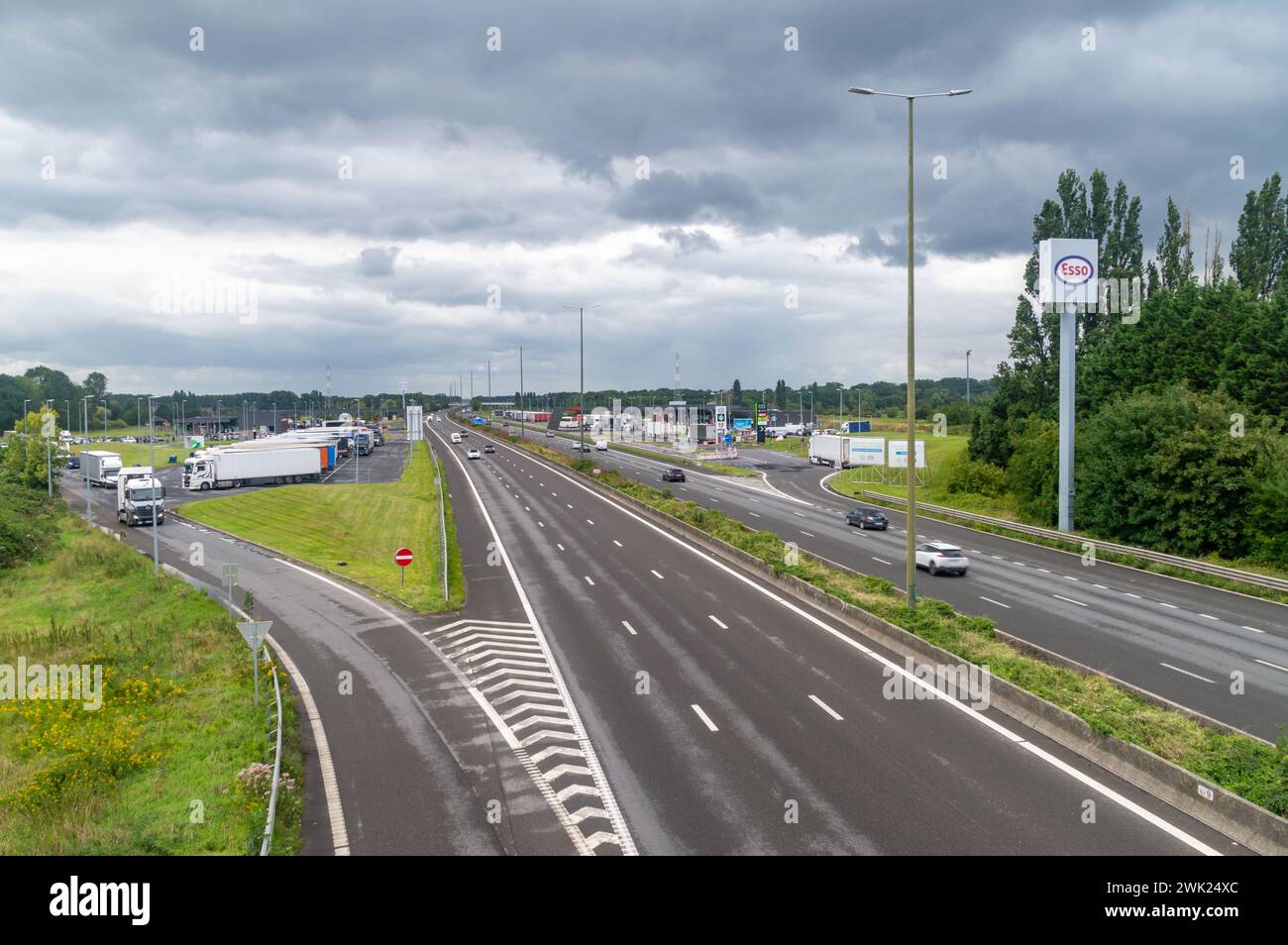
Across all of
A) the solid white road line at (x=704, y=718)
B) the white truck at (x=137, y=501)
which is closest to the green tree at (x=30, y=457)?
the white truck at (x=137, y=501)

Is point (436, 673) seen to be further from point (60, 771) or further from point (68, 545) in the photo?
point (68, 545)

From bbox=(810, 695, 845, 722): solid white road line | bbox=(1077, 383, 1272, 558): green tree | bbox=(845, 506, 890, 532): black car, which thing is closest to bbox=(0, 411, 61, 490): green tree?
bbox=(845, 506, 890, 532): black car

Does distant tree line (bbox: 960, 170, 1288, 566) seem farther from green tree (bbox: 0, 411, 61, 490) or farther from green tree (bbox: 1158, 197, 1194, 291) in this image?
green tree (bbox: 0, 411, 61, 490)

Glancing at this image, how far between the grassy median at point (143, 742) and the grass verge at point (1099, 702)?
15.2 metres

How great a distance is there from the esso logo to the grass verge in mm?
27687

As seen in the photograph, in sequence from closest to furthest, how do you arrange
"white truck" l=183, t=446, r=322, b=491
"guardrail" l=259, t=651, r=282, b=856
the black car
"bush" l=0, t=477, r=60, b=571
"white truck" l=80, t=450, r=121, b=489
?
"guardrail" l=259, t=651, r=282, b=856
"bush" l=0, t=477, r=60, b=571
the black car
"white truck" l=183, t=446, r=322, b=491
"white truck" l=80, t=450, r=121, b=489

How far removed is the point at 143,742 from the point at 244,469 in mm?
65066

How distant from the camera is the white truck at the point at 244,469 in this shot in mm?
75875

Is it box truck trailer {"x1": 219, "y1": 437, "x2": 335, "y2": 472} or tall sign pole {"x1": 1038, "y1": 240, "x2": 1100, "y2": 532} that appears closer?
tall sign pole {"x1": 1038, "y1": 240, "x2": 1100, "y2": 532}

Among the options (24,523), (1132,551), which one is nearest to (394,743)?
(1132,551)

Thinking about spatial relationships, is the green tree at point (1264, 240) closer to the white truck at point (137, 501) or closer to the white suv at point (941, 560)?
the white suv at point (941, 560)

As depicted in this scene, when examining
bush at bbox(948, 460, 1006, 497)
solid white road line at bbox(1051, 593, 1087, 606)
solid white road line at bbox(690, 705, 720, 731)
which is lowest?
solid white road line at bbox(690, 705, 720, 731)

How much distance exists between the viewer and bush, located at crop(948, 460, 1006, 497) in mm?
65562

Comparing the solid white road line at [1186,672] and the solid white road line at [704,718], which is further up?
the solid white road line at [704,718]
